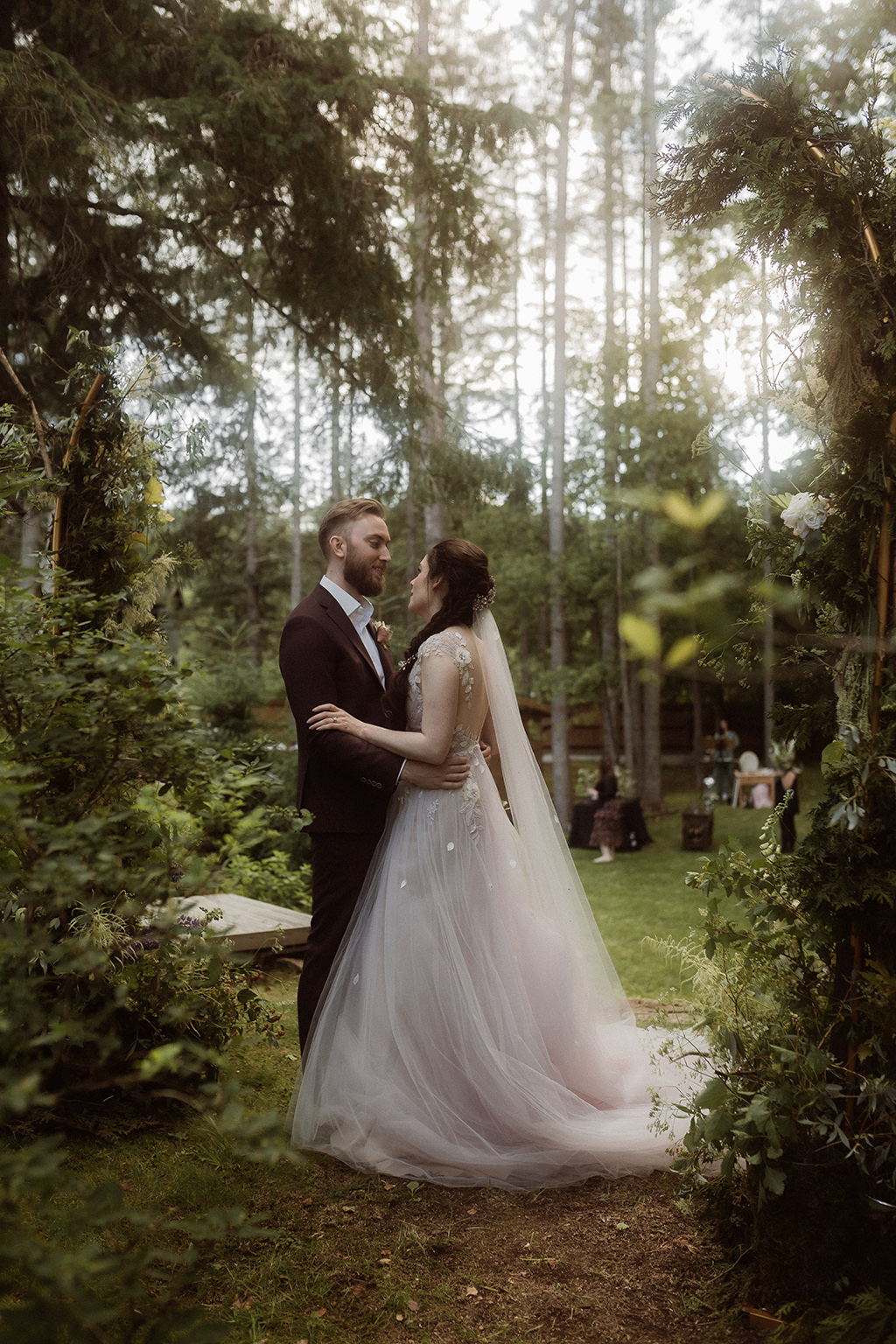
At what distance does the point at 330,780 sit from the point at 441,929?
71 centimetres

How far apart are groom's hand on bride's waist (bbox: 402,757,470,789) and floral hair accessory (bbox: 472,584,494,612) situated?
616 millimetres

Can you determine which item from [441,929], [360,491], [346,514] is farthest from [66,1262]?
[360,491]

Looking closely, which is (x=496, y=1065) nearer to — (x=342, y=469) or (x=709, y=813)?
(x=709, y=813)

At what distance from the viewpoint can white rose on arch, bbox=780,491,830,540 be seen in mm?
2389

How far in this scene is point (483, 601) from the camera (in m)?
3.75

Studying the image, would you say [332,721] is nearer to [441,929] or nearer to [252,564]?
[441,929]

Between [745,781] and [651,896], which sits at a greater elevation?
[745,781]

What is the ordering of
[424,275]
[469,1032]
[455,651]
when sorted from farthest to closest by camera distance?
[424,275] → [455,651] → [469,1032]

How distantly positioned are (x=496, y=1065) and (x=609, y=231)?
732 inches

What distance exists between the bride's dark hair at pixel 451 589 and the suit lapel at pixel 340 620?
0.66 ft

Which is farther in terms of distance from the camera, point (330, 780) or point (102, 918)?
point (330, 780)

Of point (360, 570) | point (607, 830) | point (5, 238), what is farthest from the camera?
point (607, 830)

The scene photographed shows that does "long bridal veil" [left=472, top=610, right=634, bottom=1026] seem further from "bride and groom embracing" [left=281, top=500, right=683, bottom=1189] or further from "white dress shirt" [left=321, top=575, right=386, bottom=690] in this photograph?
"white dress shirt" [left=321, top=575, right=386, bottom=690]

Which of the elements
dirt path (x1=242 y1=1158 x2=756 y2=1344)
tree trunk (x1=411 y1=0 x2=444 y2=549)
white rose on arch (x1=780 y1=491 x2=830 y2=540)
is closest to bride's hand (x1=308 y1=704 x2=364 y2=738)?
dirt path (x1=242 y1=1158 x2=756 y2=1344)
